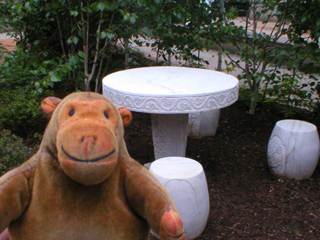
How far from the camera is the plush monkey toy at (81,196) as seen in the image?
1.49 m

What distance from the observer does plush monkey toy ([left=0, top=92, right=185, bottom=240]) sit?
A: 58.5 inches

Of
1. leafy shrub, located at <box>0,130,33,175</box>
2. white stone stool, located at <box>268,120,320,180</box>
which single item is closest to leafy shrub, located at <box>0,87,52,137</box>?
leafy shrub, located at <box>0,130,33,175</box>

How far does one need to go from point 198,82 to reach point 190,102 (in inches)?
19.9

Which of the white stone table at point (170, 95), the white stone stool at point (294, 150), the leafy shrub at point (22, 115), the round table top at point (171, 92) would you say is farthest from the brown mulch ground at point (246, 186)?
the leafy shrub at point (22, 115)

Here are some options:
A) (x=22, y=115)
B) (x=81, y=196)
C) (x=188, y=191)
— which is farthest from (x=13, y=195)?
(x=22, y=115)

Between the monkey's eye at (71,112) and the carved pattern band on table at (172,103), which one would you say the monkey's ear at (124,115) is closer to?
the monkey's eye at (71,112)

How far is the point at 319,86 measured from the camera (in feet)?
16.9

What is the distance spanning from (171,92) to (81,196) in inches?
71.1

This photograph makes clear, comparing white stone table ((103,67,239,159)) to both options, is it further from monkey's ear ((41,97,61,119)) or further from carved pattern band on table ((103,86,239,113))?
monkey's ear ((41,97,61,119))

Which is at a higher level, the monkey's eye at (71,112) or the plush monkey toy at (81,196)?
the monkey's eye at (71,112)

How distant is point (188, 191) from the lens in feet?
9.04

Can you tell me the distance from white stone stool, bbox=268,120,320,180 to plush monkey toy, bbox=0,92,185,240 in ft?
8.15

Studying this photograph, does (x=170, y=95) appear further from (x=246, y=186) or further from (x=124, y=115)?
(x=124, y=115)

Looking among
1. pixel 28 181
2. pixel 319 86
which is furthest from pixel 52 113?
pixel 319 86
